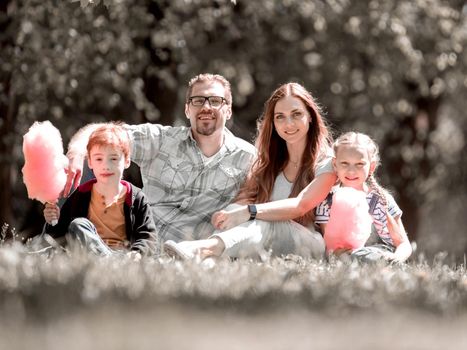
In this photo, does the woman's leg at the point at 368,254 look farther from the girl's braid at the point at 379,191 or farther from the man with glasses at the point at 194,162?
the man with glasses at the point at 194,162

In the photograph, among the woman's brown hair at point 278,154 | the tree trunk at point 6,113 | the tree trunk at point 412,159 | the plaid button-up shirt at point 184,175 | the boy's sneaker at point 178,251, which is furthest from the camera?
the tree trunk at point 412,159

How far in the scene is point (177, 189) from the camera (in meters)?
7.93

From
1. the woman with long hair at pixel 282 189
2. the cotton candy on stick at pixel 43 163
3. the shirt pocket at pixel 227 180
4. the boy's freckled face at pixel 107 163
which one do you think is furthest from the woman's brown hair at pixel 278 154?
the cotton candy on stick at pixel 43 163

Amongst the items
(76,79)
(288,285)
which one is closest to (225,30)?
(76,79)

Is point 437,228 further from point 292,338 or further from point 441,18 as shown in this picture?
point 292,338

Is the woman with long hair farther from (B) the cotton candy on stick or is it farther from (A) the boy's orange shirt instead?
(B) the cotton candy on stick

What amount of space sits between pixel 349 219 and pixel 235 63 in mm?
9982

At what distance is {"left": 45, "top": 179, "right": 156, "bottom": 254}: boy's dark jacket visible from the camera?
22.5 feet

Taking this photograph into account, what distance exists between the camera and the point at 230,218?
23.6 ft

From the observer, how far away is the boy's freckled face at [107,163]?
683cm

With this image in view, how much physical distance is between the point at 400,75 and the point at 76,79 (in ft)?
18.4

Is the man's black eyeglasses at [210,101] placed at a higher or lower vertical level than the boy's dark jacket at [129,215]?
higher

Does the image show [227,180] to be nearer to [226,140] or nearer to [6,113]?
[226,140]

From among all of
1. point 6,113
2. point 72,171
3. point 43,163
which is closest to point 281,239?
point 72,171
